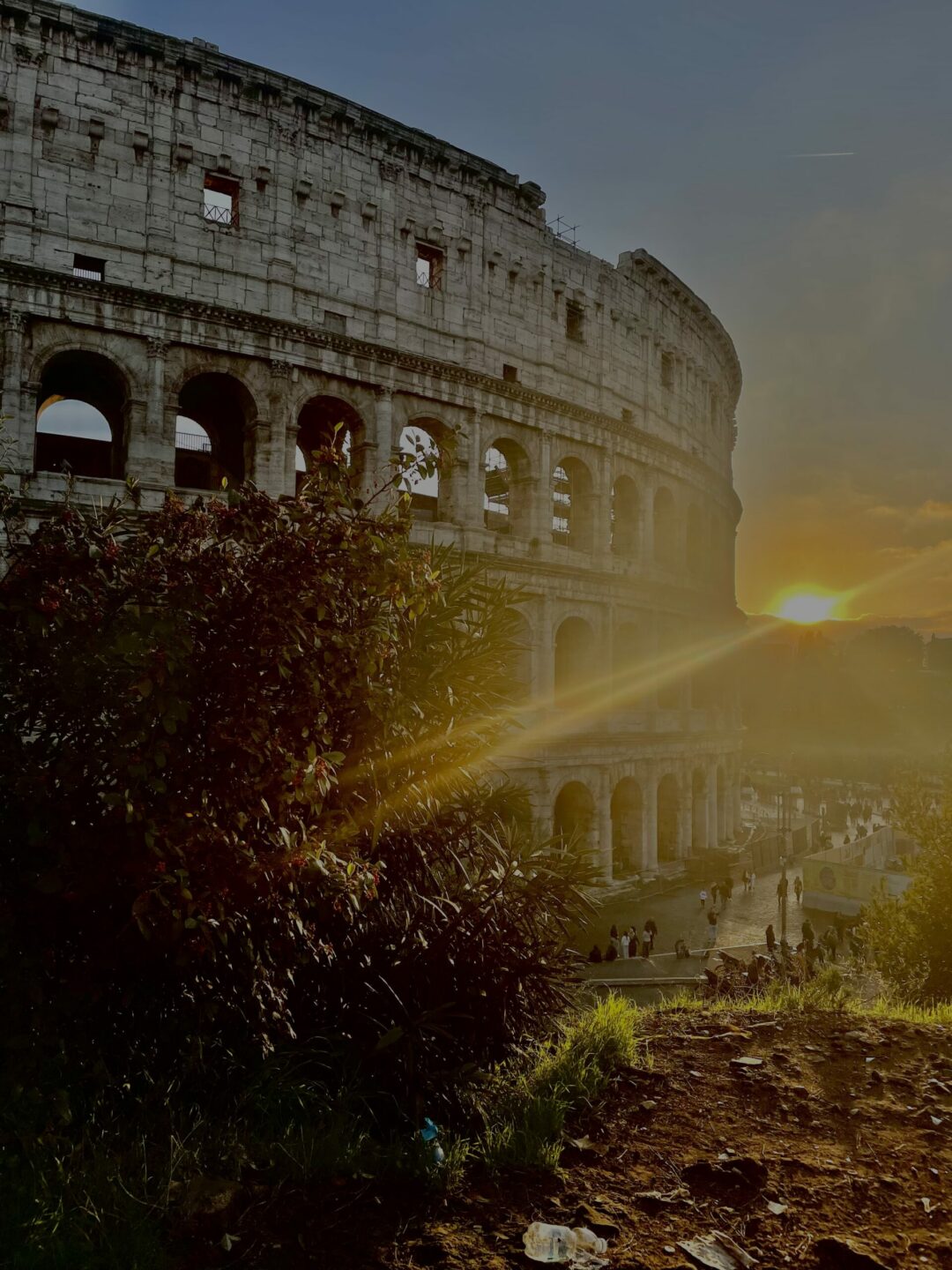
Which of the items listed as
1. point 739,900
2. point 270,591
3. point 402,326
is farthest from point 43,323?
point 739,900

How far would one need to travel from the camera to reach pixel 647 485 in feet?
84.2

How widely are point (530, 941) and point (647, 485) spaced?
2192cm

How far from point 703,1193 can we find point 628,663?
21.4 metres

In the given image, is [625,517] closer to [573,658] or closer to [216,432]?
[573,658]

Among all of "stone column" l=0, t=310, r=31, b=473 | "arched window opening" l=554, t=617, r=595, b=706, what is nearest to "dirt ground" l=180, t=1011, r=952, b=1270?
"stone column" l=0, t=310, r=31, b=473

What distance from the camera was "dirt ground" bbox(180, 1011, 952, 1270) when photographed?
3.39m

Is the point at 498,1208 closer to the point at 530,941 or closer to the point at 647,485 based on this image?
the point at 530,941

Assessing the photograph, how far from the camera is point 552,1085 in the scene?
4883 mm

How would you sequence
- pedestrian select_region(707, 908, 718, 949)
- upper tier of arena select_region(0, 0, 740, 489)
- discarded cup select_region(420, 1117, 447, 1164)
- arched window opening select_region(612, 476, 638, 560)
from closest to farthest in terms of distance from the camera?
discarded cup select_region(420, 1117, 447, 1164) < upper tier of arena select_region(0, 0, 740, 489) < pedestrian select_region(707, 908, 718, 949) < arched window opening select_region(612, 476, 638, 560)

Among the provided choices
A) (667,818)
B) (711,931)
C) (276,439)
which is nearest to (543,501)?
(276,439)

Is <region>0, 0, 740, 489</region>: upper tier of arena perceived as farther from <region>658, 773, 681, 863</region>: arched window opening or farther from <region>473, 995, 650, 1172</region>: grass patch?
<region>473, 995, 650, 1172</region>: grass patch

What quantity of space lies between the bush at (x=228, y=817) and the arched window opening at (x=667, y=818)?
2138cm

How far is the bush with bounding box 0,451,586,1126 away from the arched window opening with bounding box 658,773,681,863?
2138 centimetres

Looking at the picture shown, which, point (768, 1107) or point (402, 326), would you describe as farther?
point (402, 326)
